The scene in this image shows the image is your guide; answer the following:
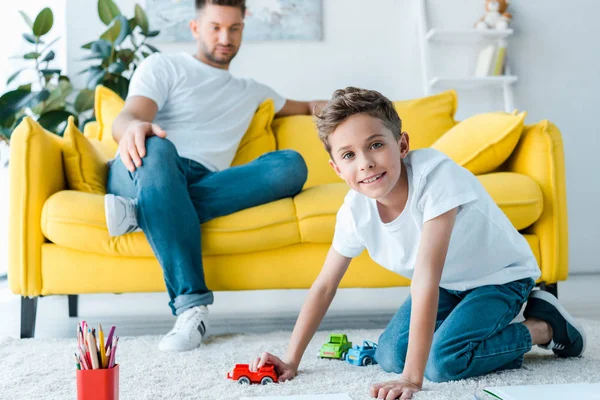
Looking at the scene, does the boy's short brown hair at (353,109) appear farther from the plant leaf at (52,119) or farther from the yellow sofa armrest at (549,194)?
the plant leaf at (52,119)

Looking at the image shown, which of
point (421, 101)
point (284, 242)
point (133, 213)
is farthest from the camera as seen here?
point (421, 101)

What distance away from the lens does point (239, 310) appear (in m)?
2.51

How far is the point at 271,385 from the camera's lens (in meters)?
1.20

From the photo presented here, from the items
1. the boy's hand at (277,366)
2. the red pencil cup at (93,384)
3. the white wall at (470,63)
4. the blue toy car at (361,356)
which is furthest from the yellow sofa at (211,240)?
the white wall at (470,63)

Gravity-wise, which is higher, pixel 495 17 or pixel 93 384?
pixel 495 17

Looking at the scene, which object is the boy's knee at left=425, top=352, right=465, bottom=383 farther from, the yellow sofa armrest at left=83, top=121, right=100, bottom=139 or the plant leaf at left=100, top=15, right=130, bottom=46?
the plant leaf at left=100, top=15, right=130, bottom=46

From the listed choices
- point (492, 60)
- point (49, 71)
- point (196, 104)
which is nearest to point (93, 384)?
point (196, 104)

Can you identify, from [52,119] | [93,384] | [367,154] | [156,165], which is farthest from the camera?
[52,119]

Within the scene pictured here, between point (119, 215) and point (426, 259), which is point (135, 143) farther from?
point (426, 259)

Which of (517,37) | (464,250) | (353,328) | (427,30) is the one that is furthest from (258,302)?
(517,37)

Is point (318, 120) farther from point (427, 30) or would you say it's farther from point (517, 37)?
point (517, 37)

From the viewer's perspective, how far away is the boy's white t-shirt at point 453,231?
1189 millimetres

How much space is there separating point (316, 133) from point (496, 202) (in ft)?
2.69

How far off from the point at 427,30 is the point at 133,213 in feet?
8.10
